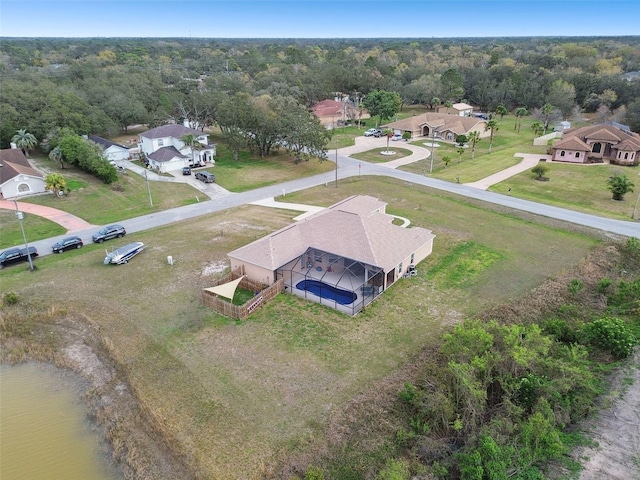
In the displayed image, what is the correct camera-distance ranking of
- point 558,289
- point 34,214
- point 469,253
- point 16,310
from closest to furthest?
point 16,310, point 558,289, point 469,253, point 34,214

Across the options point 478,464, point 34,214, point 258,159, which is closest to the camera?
point 478,464

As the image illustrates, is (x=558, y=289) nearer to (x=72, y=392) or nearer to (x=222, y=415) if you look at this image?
(x=222, y=415)

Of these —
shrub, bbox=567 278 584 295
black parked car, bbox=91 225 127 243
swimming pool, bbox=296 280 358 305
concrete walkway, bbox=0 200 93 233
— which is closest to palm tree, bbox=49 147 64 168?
concrete walkway, bbox=0 200 93 233

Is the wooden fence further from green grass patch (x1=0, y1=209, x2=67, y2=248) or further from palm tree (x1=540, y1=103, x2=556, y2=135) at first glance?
palm tree (x1=540, y1=103, x2=556, y2=135)

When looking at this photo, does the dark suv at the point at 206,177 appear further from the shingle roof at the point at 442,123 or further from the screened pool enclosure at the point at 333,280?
the shingle roof at the point at 442,123

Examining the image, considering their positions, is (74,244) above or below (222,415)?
above

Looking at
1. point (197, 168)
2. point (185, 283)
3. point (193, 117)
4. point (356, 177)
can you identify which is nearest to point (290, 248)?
point (185, 283)

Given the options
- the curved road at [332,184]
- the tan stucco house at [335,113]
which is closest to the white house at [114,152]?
the curved road at [332,184]
